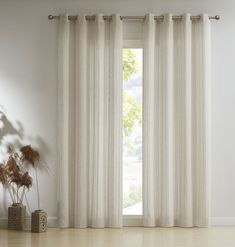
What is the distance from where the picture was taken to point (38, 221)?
17.7 feet

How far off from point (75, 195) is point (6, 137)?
109 centimetres

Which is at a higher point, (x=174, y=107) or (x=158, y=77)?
(x=158, y=77)

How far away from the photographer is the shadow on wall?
19.0ft

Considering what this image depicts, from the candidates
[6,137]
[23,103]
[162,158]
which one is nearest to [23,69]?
[23,103]

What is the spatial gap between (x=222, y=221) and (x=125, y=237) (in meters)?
1.30

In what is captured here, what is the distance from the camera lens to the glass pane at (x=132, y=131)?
5809 mm

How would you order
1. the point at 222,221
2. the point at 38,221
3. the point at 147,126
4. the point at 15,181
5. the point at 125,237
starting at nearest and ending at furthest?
the point at 125,237 → the point at 38,221 → the point at 15,181 → the point at 147,126 → the point at 222,221

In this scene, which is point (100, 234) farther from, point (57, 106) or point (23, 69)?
point (23, 69)

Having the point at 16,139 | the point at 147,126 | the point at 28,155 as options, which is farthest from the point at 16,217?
the point at 147,126

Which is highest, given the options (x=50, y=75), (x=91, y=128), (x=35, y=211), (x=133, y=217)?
(x=50, y=75)

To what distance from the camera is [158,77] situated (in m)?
5.68

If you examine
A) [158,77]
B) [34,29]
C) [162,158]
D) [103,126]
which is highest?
[34,29]

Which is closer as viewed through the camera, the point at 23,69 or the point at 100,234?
the point at 100,234

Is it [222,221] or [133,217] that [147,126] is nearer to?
[133,217]
